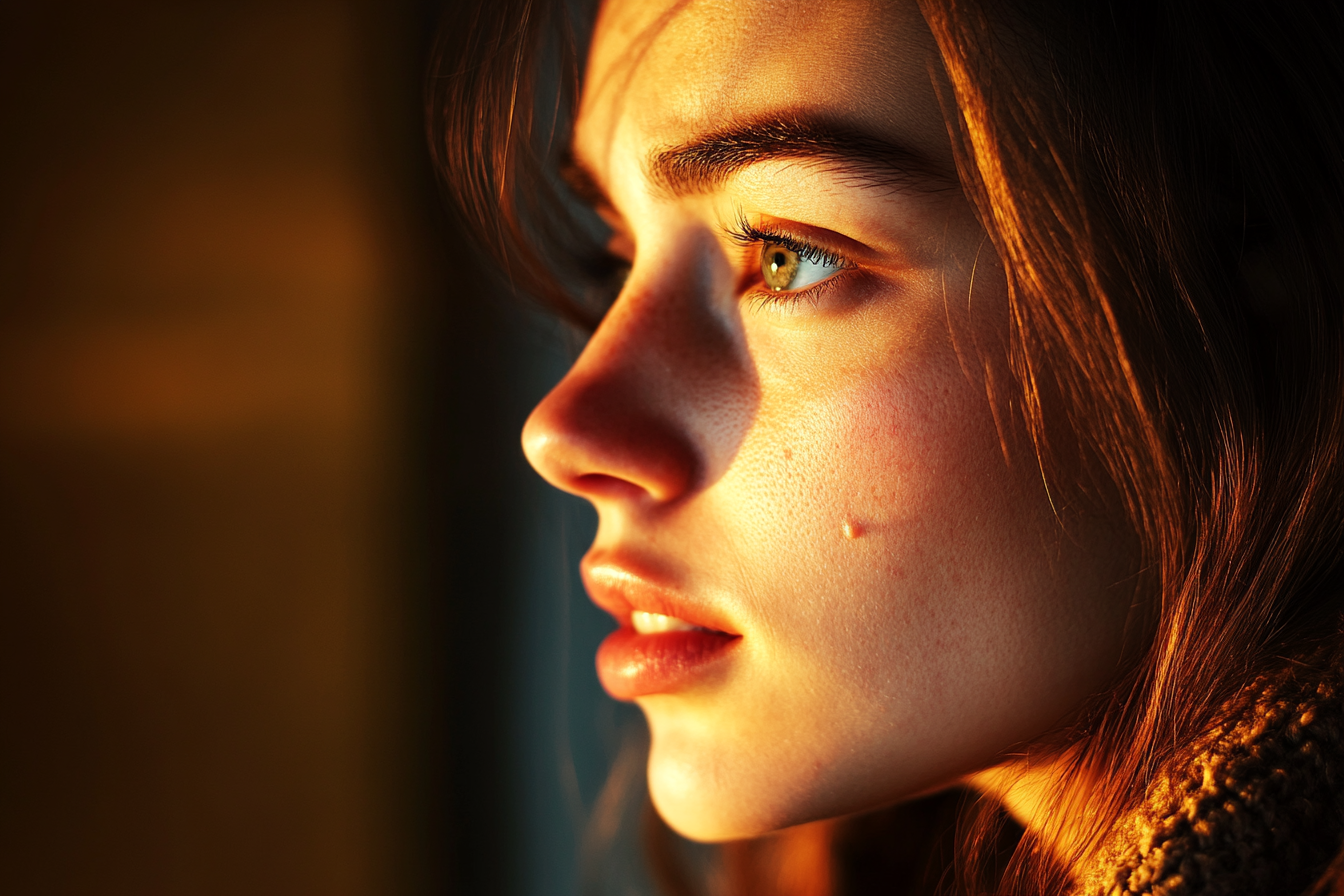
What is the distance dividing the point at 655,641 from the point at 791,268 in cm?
28

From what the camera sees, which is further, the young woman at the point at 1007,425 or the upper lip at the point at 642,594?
the upper lip at the point at 642,594

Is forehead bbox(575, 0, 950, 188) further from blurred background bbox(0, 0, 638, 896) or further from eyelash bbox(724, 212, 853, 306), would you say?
blurred background bbox(0, 0, 638, 896)

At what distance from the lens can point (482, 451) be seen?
1.37 m

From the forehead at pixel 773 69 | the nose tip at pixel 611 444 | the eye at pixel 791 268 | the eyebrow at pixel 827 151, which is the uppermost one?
the forehead at pixel 773 69

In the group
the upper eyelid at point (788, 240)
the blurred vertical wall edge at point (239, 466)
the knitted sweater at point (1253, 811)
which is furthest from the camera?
the blurred vertical wall edge at point (239, 466)

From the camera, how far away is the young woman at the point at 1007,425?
0.46m

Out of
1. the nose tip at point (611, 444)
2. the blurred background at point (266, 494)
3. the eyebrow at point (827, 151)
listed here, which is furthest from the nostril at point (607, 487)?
the blurred background at point (266, 494)

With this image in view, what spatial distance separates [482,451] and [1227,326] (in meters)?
1.09

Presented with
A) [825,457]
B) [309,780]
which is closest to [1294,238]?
[825,457]

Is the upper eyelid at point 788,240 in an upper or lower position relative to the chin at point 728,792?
upper

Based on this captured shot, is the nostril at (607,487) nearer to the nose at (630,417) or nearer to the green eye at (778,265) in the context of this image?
the nose at (630,417)

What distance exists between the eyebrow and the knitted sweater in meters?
0.33

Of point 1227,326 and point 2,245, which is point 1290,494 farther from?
point 2,245

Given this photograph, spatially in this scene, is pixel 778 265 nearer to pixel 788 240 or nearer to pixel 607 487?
pixel 788 240
